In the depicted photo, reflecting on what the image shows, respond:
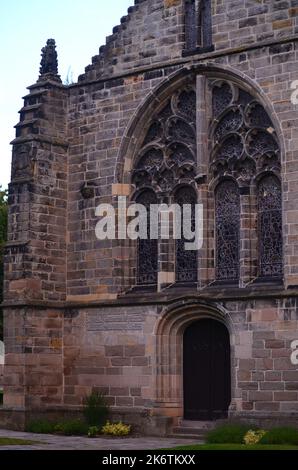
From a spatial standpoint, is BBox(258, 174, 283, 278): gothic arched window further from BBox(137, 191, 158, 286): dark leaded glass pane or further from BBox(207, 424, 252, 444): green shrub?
BBox(207, 424, 252, 444): green shrub

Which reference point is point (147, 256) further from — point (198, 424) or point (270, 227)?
point (198, 424)

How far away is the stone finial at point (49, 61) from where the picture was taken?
26.7m

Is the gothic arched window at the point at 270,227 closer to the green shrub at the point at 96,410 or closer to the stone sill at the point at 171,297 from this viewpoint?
the stone sill at the point at 171,297

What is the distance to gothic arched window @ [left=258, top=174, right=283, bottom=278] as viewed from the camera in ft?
74.9

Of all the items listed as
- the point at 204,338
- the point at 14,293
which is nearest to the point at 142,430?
the point at 204,338

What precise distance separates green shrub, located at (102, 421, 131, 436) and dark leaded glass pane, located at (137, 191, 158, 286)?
3402 millimetres

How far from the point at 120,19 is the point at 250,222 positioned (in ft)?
21.0

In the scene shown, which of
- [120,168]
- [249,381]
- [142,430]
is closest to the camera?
[249,381]

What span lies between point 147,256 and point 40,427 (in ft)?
15.3

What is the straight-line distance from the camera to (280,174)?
22812mm

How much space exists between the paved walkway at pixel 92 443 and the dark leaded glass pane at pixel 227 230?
3859 millimetres

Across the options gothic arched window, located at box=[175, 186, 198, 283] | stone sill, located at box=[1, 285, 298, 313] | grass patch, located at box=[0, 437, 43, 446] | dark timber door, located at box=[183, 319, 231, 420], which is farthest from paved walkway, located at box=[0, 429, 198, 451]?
gothic arched window, located at box=[175, 186, 198, 283]

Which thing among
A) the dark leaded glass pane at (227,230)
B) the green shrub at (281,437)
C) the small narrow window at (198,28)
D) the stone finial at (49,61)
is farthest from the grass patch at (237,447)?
the stone finial at (49,61)
